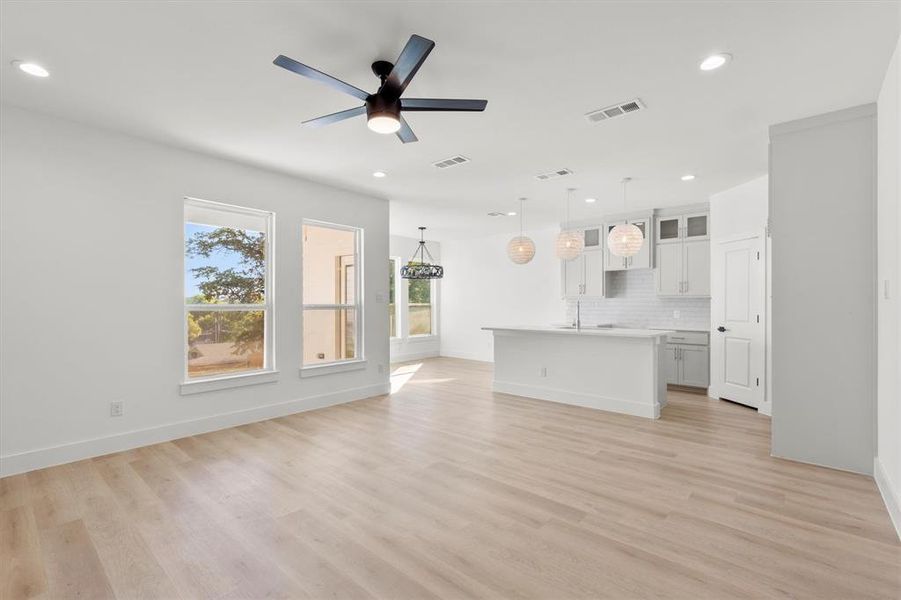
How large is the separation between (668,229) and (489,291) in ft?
13.5

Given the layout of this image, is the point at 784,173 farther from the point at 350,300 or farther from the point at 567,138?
the point at 350,300

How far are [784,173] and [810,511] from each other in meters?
2.57

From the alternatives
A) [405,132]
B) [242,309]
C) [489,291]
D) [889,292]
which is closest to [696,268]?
[889,292]

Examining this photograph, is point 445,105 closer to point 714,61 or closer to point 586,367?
point 714,61

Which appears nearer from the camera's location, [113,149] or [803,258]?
[803,258]

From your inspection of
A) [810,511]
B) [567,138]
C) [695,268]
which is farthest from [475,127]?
[695,268]

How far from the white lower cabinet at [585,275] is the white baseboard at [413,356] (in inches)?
151

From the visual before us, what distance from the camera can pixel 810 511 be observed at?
2.67 m

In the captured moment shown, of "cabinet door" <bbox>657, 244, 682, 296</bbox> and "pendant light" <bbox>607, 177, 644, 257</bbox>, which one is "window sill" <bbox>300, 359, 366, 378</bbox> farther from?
"cabinet door" <bbox>657, 244, 682, 296</bbox>

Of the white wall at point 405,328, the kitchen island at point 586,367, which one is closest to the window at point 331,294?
the kitchen island at point 586,367

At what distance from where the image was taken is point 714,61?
2.66 metres

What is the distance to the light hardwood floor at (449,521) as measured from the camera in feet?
6.59

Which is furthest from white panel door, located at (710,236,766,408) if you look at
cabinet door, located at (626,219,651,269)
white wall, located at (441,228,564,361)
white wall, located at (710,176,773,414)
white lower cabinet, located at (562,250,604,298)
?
white wall, located at (441,228,564,361)

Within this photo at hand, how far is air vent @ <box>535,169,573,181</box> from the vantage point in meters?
4.93
